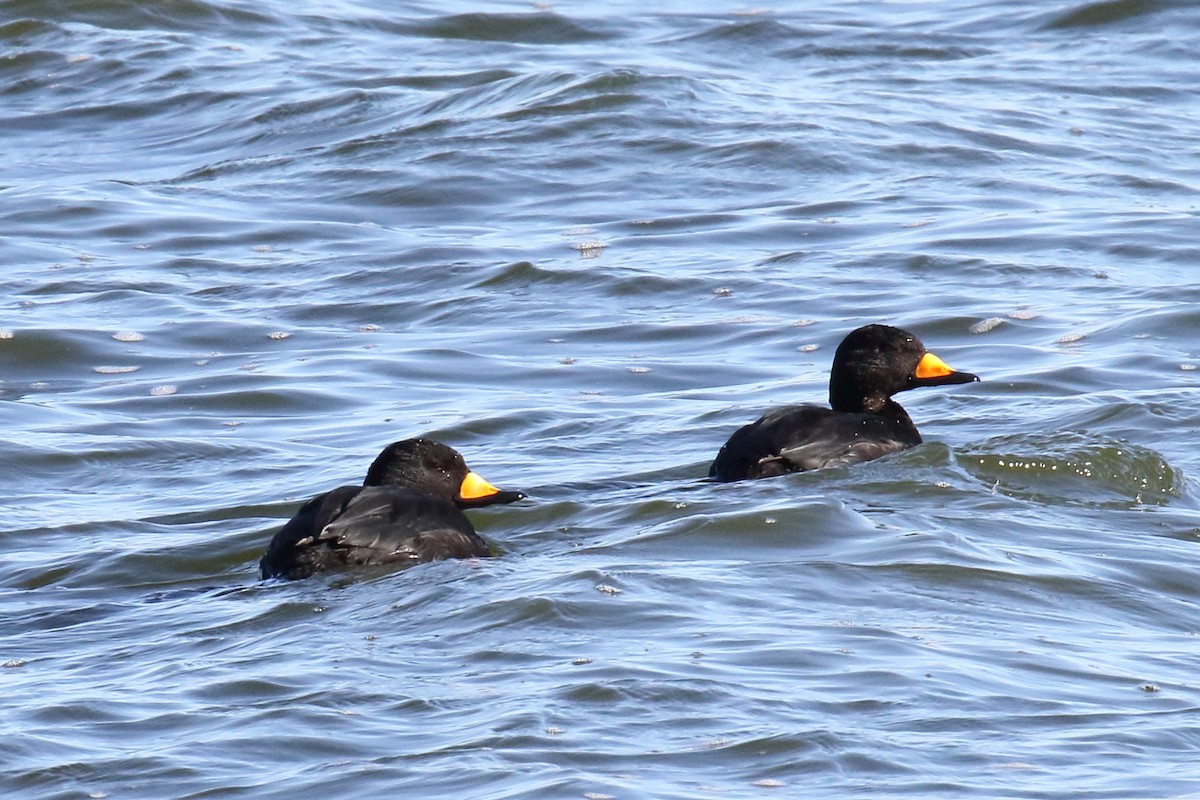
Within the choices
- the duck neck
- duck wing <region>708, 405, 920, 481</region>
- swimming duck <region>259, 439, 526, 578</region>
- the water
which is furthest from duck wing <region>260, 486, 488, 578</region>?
the duck neck

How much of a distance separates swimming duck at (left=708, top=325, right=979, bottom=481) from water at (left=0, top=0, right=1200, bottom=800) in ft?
0.54

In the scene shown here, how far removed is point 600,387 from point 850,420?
2208mm

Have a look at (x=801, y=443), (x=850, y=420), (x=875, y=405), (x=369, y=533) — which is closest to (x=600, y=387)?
(x=875, y=405)

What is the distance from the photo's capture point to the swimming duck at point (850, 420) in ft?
29.2

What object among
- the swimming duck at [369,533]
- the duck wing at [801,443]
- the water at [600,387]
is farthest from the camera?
the duck wing at [801,443]

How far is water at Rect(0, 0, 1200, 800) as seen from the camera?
5.78 m

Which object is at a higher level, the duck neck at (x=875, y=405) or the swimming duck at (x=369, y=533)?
the swimming duck at (x=369, y=533)

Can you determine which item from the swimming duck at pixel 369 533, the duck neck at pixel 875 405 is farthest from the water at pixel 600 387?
the duck neck at pixel 875 405

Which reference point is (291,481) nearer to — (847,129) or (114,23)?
(847,129)

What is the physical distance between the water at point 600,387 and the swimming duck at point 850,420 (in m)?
0.17

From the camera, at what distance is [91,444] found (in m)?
10.1

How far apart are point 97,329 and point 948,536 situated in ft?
20.7

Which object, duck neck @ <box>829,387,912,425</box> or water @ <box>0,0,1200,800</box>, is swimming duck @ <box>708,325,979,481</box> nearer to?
duck neck @ <box>829,387,912,425</box>

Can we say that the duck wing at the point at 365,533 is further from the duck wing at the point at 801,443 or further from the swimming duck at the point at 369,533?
the duck wing at the point at 801,443
